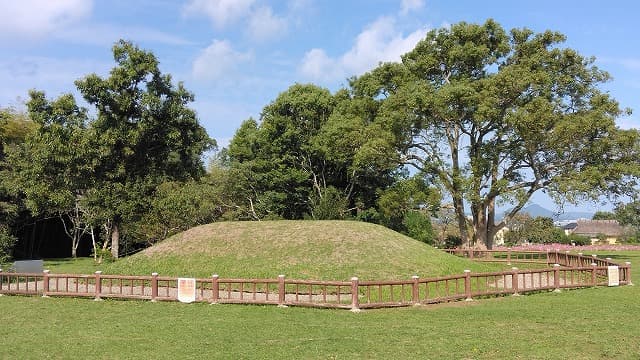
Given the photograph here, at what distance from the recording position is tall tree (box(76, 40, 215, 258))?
29656mm

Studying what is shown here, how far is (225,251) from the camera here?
A: 2320cm

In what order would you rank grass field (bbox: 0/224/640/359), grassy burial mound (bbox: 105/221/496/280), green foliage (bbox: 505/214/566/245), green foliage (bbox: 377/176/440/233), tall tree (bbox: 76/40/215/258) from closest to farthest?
1. grass field (bbox: 0/224/640/359)
2. grassy burial mound (bbox: 105/221/496/280)
3. tall tree (bbox: 76/40/215/258)
4. green foliage (bbox: 377/176/440/233)
5. green foliage (bbox: 505/214/566/245)

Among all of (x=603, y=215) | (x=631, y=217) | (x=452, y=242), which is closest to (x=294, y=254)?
(x=452, y=242)

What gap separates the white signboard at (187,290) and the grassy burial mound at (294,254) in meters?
4.22

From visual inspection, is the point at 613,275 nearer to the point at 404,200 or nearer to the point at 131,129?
the point at 404,200

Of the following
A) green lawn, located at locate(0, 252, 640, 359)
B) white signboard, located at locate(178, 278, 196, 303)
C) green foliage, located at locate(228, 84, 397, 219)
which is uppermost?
green foliage, located at locate(228, 84, 397, 219)

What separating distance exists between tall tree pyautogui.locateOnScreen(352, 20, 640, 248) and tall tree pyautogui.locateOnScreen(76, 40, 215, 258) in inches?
542

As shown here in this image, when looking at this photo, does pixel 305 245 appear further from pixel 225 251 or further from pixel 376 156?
pixel 376 156

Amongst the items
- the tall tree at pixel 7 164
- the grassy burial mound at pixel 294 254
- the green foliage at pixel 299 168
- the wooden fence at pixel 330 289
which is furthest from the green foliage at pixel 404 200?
the tall tree at pixel 7 164

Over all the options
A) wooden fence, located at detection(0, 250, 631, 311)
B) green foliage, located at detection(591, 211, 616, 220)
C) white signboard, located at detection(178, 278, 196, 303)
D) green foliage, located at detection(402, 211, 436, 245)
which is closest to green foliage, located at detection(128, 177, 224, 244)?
wooden fence, located at detection(0, 250, 631, 311)

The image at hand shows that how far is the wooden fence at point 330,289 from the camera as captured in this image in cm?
1584

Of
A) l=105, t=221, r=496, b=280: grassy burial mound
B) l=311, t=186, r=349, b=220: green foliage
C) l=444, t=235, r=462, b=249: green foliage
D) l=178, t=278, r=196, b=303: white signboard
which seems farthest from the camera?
l=444, t=235, r=462, b=249: green foliage

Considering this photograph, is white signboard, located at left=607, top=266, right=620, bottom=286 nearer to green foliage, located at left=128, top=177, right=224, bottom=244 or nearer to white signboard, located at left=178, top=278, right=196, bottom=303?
white signboard, located at left=178, top=278, right=196, bottom=303

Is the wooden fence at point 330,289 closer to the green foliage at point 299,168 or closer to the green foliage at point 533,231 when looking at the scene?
the green foliage at point 299,168
